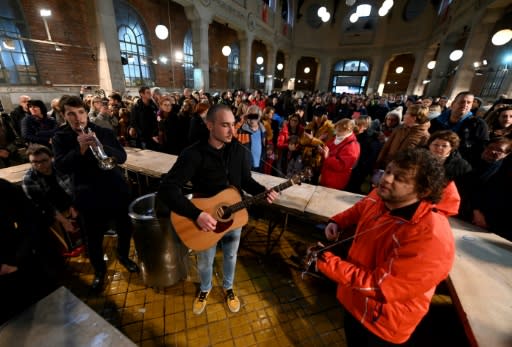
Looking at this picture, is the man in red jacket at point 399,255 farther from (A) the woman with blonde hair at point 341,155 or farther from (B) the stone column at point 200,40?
(B) the stone column at point 200,40

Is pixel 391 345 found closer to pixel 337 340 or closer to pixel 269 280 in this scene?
pixel 337 340

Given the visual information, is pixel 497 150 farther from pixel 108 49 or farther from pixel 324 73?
pixel 324 73

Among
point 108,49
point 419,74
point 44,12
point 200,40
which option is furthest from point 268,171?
point 419,74

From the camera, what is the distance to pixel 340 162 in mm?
3379

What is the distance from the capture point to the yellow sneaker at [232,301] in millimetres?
2404

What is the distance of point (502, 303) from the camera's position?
4.83 ft

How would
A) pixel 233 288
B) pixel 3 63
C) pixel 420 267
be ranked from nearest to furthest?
pixel 420 267, pixel 233 288, pixel 3 63

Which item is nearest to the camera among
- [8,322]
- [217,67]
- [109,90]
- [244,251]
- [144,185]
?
[8,322]

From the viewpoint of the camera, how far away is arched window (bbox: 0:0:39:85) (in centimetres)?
695

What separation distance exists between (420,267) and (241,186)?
5.16ft

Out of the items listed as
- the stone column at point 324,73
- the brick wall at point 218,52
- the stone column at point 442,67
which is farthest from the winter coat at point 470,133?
the stone column at point 324,73

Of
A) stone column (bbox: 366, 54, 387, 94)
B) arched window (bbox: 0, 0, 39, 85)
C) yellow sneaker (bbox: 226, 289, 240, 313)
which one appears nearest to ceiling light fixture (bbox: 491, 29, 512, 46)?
yellow sneaker (bbox: 226, 289, 240, 313)

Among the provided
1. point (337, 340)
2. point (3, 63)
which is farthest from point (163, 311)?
point (3, 63)

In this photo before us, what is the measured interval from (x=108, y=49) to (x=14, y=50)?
9.39 ft
